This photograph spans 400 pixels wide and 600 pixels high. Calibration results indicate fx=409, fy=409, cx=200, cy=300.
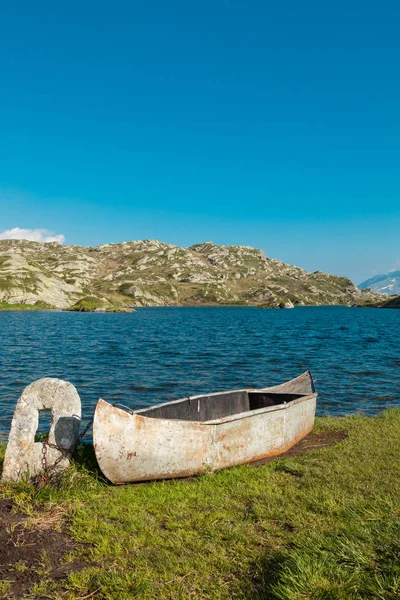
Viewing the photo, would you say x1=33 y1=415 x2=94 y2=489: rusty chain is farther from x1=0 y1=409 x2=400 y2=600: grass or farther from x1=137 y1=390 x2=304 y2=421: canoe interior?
x1=137 y1=390 x2=304 y2=421: canoe interior

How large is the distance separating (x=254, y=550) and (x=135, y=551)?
7.24ft

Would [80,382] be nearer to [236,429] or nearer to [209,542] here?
[236,429]

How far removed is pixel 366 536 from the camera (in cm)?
747

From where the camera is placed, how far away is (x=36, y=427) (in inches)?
416

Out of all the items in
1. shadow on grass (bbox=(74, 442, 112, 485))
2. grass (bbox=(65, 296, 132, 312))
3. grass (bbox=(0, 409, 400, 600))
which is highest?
grass (bbox=(65, 296, 132, 312))

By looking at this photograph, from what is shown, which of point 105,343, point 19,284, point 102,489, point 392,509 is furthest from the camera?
point 19,284

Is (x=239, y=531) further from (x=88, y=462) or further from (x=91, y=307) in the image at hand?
(x=91, y=307)

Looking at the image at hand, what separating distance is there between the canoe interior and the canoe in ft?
0.11

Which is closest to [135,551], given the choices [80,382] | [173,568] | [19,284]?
[173,568]

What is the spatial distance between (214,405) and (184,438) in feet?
15.8

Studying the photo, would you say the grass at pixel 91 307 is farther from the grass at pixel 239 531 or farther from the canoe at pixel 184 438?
the grass at pixel 239 531

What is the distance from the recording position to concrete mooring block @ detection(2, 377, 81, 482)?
33.6ft

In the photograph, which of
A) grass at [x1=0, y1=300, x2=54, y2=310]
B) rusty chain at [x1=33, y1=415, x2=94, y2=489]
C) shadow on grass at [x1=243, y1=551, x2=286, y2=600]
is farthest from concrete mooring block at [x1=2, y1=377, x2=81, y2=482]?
grass at [x1=0, y1=300, x2=54, y2=310]

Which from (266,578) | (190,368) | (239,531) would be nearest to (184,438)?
(239,531)
